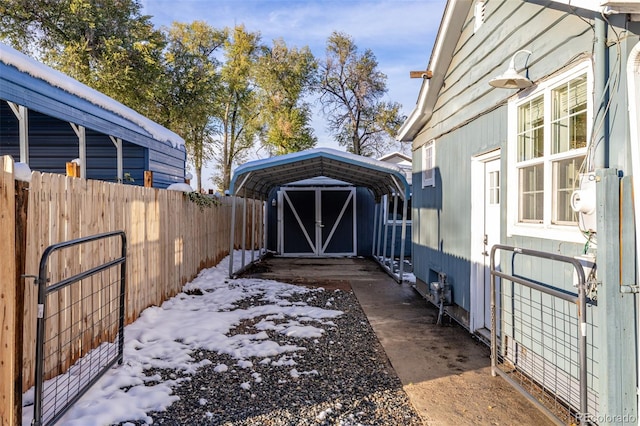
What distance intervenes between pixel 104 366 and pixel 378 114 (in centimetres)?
2205

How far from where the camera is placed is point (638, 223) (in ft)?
7.58

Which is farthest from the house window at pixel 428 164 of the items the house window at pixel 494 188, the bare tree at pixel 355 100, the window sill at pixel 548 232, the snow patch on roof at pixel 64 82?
the bare tree at pixel 355 100

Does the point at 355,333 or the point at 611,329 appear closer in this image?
the point at 611,329

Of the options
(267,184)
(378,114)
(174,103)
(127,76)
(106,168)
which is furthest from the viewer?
(378,114)

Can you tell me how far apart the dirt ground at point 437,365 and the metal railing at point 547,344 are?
0.16m

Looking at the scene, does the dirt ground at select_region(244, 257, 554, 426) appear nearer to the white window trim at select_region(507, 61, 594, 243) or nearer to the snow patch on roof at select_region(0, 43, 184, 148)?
the white window trim at select_region(507, 61, 594, 243)

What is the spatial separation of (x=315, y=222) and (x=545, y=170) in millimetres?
10455

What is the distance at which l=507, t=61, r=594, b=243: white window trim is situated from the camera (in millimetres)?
2888

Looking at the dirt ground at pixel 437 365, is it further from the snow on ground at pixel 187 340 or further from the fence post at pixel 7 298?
the fence post at pixel 7 298

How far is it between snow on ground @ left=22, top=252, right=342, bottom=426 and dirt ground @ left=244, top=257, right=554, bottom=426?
34.4 inches

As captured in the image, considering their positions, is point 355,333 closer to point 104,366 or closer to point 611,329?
point 104,366

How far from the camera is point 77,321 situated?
11.6 feet

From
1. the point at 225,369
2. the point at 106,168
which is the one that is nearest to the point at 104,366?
the point at 225,369

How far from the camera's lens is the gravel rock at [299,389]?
116 inches
